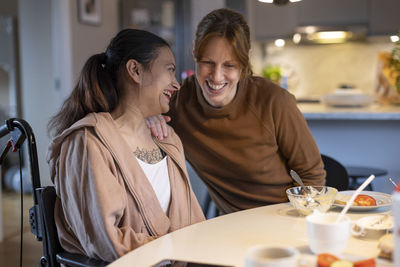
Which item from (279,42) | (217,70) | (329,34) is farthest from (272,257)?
(329,34)

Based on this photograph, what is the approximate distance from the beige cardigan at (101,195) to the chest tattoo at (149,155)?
0.10 metres

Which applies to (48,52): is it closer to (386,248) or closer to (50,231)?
Answer: (50,231)

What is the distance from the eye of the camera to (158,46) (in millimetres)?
1666

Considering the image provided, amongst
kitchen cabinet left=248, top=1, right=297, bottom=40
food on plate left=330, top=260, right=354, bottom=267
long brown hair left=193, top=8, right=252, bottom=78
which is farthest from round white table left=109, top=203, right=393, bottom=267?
kitchen cabinet left=248, top=1, right=297, bottom=40

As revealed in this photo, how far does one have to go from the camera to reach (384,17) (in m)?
5.11

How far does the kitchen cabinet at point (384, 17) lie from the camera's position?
5.06 metres

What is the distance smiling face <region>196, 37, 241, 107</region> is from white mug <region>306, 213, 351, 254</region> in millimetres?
868

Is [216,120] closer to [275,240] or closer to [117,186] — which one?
[117,186]

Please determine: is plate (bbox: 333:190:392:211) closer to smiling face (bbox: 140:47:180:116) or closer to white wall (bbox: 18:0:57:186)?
smiling face (bbox: 140:47:180:116)

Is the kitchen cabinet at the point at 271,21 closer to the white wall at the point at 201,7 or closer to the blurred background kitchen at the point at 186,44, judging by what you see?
the blurred background kitchen at the point at 186,44

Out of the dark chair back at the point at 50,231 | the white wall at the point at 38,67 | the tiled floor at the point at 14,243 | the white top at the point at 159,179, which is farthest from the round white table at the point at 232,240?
the white wall at the point at 38,67

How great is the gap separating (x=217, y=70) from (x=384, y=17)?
384 cm

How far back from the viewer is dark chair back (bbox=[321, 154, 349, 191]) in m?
2.33

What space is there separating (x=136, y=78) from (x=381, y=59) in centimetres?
274
